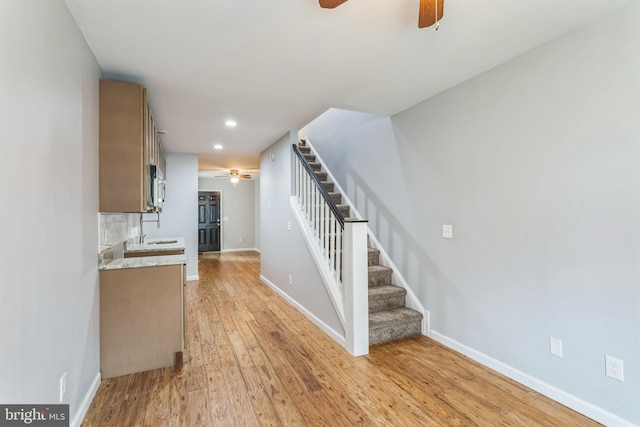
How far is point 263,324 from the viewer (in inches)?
139

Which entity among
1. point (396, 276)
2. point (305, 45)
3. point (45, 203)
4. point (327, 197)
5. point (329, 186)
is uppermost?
point (305, 45)

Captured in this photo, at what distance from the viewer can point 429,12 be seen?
155 cm

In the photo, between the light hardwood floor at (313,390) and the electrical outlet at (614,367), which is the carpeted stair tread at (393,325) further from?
the electrical outlet at (614,367)

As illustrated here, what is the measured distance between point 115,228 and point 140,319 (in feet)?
3.45

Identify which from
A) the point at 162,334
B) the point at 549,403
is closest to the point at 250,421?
the point at 162,334

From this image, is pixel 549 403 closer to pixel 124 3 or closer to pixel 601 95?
pixel 601 95

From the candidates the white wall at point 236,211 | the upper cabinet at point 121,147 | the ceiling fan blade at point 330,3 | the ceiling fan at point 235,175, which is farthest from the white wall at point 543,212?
the white wall at point 236,211

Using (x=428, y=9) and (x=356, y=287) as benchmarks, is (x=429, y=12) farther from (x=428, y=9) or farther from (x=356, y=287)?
(x=356, y=287)

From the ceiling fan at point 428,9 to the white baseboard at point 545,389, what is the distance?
248 centimetres

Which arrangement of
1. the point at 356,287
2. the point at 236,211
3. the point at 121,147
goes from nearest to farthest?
1. the point at 121,147
2. the point at 356,287
3. the point at 236,211

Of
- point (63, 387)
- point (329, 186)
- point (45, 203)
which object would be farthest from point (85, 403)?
point (329, 186)

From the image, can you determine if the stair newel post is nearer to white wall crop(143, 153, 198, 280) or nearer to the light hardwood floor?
the light hardwood floor

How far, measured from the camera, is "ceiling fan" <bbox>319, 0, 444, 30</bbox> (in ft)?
4.82

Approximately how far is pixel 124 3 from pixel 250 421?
8.35 feet
